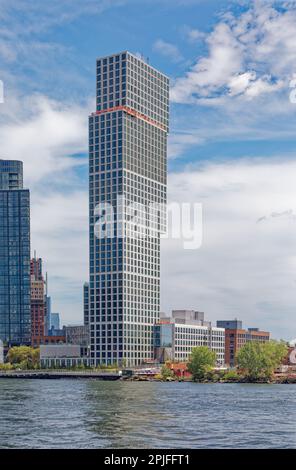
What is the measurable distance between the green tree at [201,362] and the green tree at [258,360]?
25.6ft

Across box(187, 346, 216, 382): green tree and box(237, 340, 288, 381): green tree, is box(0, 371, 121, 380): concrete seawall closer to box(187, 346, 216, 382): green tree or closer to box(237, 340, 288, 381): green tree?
box(187, 346, 216, 382): green tree

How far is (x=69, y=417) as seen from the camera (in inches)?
2472

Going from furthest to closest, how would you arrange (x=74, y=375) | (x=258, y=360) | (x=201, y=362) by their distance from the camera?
(x=74, y=375), (x=201, y=362), (x=258, y=360)

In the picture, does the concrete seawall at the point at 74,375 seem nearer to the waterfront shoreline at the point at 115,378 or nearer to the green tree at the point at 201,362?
the waterfront shoreline at the point at 115,378

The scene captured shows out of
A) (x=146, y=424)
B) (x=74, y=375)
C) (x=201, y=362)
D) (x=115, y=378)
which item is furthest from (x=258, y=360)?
(x=146, y=424)

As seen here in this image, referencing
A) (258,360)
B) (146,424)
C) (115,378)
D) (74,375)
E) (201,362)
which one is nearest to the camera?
A: (146,424)

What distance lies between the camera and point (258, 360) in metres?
156

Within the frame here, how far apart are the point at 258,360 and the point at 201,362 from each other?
1558 centimetres

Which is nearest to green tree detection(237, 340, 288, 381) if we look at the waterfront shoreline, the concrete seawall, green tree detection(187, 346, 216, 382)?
the waterfront shoreline

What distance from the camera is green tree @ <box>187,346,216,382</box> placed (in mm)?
165875

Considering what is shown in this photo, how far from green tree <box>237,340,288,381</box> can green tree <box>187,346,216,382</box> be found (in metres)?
7.79

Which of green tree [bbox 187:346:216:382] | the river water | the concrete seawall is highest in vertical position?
the river water

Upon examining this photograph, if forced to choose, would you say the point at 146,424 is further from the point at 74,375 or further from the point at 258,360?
the point at 74,375
